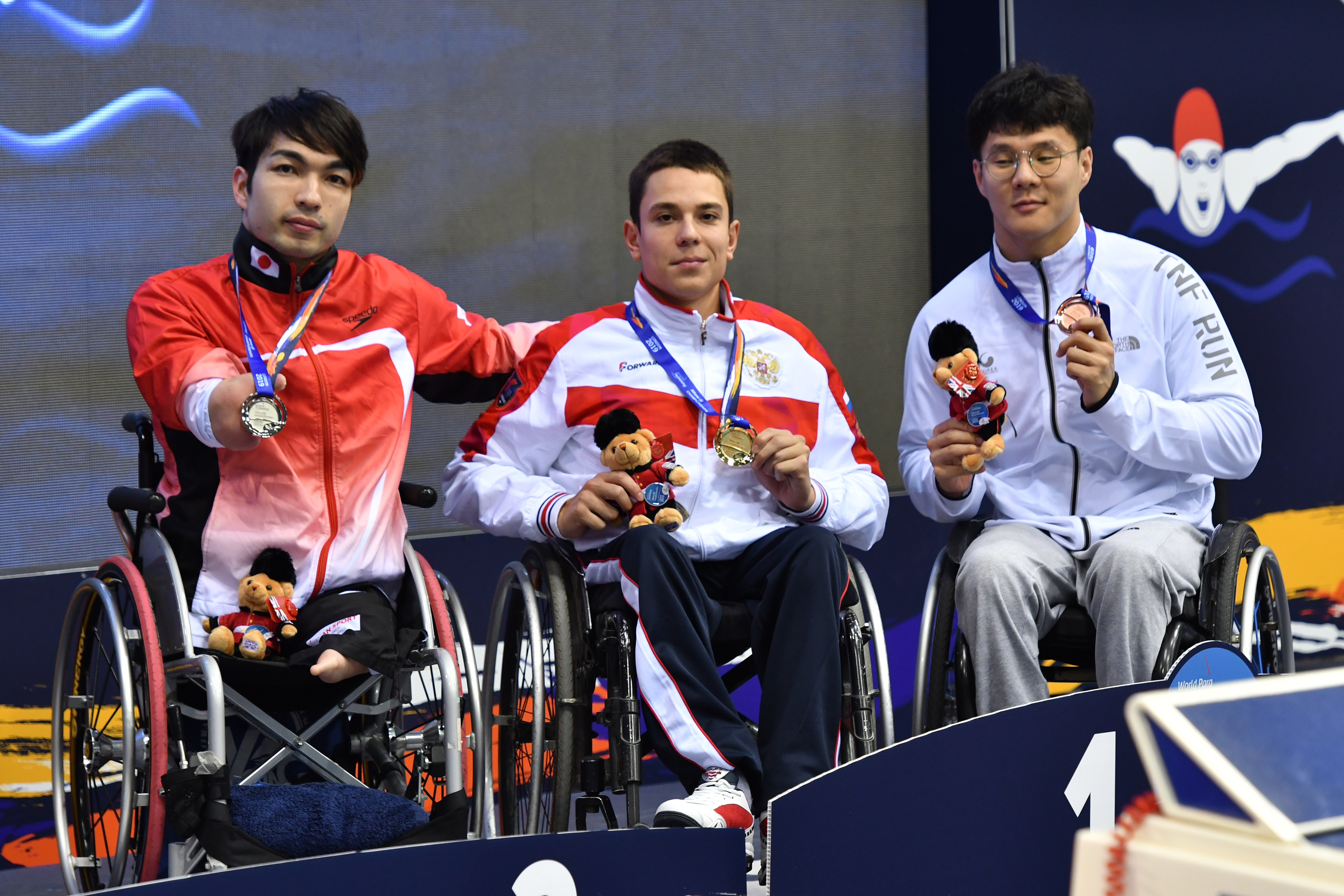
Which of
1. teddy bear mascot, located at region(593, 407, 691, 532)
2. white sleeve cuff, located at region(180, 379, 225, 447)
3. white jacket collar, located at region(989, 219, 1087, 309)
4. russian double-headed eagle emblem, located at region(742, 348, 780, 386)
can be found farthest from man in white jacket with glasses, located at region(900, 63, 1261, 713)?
white sleeve cuff, located at region(180, 379, 225, 447)

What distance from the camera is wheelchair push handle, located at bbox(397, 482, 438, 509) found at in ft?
9.25

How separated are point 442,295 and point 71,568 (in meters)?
1.31

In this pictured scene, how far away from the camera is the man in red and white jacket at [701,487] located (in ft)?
8.08

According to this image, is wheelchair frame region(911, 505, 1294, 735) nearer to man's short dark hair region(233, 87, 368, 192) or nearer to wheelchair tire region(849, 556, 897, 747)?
wheelchair tire region(849, 556, 897, 747)

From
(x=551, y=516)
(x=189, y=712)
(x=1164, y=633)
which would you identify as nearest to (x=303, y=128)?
(x=551, y=516)

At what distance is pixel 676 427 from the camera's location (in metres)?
2.87

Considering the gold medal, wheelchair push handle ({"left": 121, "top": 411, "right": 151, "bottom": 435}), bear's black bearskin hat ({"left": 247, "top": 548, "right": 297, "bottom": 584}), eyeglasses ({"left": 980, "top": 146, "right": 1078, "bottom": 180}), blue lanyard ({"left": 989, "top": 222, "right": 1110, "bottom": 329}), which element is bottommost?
bear's black bearskin hat ({"left": 247, "top": 548, "right": 297, "bottom": 584})

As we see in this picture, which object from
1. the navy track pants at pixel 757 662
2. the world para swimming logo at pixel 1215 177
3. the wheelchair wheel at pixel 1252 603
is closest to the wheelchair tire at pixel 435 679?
the navy track pants at pixel 757 662

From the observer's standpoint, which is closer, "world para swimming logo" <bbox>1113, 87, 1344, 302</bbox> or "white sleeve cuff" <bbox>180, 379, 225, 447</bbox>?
"white sleeve cuff" <bbox>180, 379, 225, 447</bbox>

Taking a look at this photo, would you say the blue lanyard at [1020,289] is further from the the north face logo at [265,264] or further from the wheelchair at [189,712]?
the the north face logo at [265,264]

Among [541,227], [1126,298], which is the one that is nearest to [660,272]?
[1126,298]

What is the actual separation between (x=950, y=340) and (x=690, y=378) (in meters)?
0.57

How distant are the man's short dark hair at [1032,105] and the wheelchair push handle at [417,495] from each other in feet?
4.90

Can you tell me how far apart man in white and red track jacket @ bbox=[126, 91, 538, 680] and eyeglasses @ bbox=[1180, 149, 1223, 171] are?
329cm
